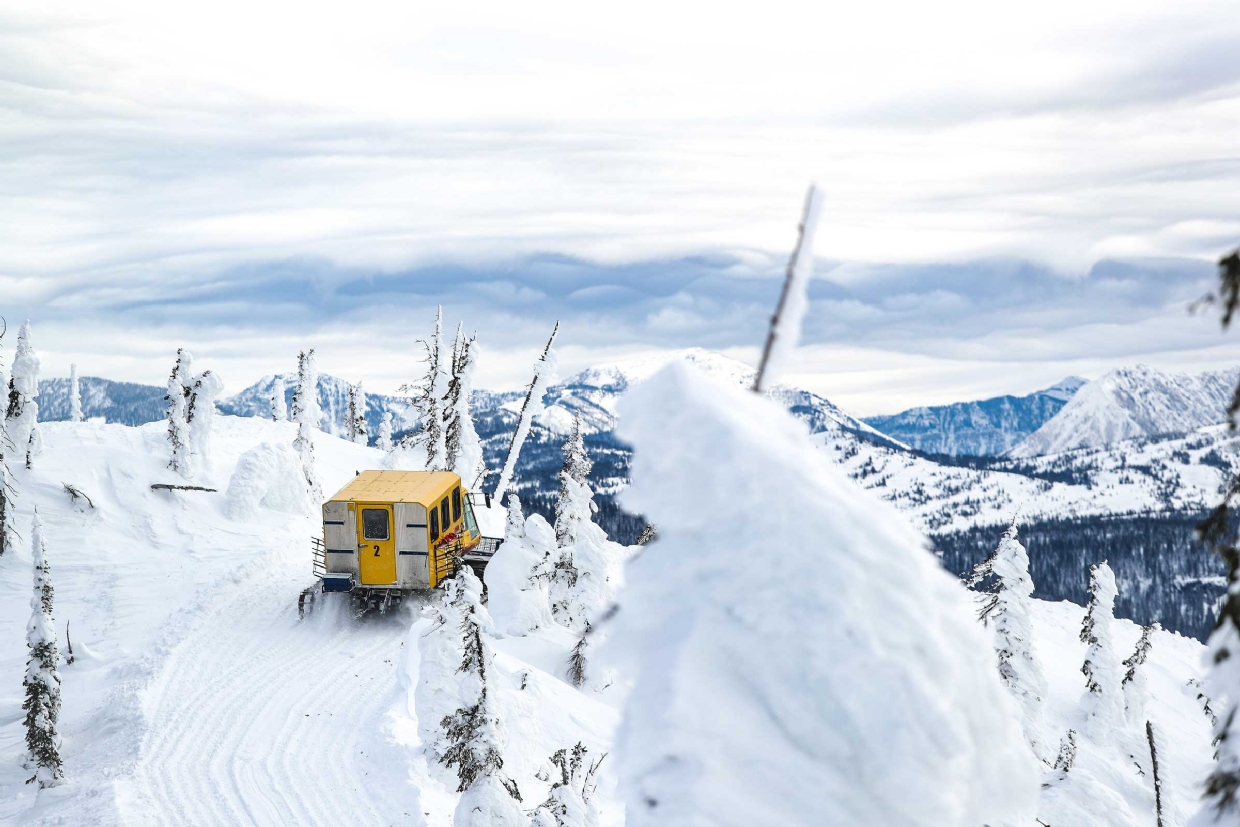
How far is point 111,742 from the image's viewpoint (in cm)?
1686

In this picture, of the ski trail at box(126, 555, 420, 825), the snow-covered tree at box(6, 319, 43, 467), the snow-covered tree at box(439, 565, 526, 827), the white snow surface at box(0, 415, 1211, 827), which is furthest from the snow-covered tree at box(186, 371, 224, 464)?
the snow-covered tree at box(439, 565, 526, 827)

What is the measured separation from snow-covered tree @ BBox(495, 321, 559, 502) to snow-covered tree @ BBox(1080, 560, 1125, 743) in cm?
2914

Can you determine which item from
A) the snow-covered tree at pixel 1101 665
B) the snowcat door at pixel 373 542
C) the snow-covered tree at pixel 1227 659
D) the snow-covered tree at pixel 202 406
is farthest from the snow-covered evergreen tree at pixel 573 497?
the snow-covered tree at pixel 1227 659

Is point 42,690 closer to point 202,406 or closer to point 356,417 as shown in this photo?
point 202,406

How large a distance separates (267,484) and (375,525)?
16.2 m

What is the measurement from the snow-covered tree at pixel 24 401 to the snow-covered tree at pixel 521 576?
22.4 metres

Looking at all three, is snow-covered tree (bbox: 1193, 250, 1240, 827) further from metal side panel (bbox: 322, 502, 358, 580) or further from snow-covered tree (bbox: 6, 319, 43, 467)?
snow-covered tree (bbox: 6, 319, 43, 467)

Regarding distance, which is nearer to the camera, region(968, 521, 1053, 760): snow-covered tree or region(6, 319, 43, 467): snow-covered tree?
region(968, 521, 1053, 760): snow-covered tree

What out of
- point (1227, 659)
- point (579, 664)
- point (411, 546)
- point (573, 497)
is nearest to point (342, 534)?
point (411, 546)

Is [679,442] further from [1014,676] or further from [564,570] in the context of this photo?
[564,570]

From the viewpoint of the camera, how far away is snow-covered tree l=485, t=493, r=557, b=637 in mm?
27297

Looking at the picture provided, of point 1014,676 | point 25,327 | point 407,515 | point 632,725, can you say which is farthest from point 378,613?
point 25,327

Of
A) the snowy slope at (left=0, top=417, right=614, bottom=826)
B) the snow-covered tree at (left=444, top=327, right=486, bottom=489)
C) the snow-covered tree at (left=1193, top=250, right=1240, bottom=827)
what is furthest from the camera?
the snow-covered tree at (left=444, top=327, right=486, bottom=489)

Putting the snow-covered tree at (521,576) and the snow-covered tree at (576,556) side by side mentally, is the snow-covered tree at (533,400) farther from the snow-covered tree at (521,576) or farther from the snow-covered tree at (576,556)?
the snow-covered tree at (576,556)
